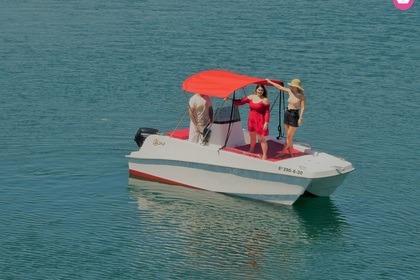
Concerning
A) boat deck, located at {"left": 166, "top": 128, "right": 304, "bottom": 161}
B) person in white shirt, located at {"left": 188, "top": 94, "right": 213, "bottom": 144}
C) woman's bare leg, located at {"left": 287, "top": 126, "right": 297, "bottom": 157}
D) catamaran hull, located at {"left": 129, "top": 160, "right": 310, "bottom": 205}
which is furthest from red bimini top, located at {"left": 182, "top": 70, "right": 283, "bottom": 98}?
catamaran hull, located at {"left": 129, "top": 160, "right": 310, "bottom": 205}

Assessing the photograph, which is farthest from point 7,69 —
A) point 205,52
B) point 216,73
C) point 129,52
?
point 216,73

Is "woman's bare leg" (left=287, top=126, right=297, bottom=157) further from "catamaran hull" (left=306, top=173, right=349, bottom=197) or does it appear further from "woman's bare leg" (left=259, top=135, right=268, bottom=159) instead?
"catamaran hull" (left=306, top=173, right=349, bottom=197)

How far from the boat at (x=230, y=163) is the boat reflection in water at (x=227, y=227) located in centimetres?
32

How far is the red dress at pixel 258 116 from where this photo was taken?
1109 inches

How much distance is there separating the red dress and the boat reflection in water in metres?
1.89

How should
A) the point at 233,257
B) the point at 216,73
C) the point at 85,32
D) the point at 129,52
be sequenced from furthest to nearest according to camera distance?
1. the point at 85,32
2. the point at 129,52
3. the point at 216,73
4. the point at 233,257

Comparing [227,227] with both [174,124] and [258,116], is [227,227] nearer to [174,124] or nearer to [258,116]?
[258,116]

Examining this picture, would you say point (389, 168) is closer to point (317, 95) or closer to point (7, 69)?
point (317, 95)

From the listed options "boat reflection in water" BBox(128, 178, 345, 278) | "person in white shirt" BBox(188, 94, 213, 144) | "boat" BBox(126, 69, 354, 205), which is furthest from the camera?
"person in white shirt" BBox(188, 94, 213, 144)

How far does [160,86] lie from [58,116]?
5.55 metres

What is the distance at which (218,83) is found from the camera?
94.4ft

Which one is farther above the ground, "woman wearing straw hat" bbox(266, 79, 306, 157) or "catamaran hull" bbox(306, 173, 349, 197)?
"woman wearing straw hat" bbox(266, 79, 306, 157)

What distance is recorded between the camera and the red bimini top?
2816 cm

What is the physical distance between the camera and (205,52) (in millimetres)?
46000
